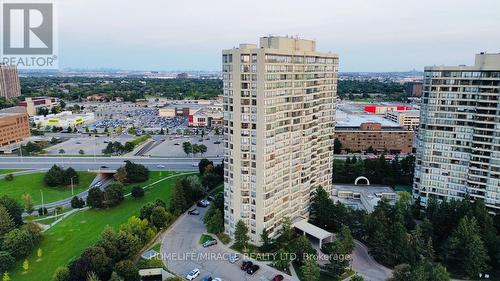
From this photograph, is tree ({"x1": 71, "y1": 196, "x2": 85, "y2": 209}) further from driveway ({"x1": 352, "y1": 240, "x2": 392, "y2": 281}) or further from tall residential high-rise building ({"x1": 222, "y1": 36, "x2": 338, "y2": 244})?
driveway ({"x1": 352, "y1": 240, "x2": 392, "y2": 281})

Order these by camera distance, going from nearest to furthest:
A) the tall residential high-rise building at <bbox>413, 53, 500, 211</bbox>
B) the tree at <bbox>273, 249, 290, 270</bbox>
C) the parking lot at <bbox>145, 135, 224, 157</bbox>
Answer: the tree at <bbox>273, 249, 290, 270</bbox> < the tall residential high-rise building at <bbox>413, 53, 500, 211</bbox> < the parking lot at <bbox>145, 135, 224, 157</bbox>

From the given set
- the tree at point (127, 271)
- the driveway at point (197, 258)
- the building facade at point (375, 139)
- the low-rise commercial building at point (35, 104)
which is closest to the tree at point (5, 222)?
the tree at point (127, 271)

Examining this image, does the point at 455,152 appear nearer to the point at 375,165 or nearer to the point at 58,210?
the point at 375,165

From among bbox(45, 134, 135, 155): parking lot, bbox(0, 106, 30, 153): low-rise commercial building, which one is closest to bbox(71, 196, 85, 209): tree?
bbox(45, 134, 135, 155): parking lot

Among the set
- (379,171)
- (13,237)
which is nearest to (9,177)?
(13,237)

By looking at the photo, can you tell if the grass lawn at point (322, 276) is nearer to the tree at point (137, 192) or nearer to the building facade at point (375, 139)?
the tree at point (137, 192)

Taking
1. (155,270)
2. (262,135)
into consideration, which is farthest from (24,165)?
(262,135)

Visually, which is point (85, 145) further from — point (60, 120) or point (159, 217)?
point (159, 217)
